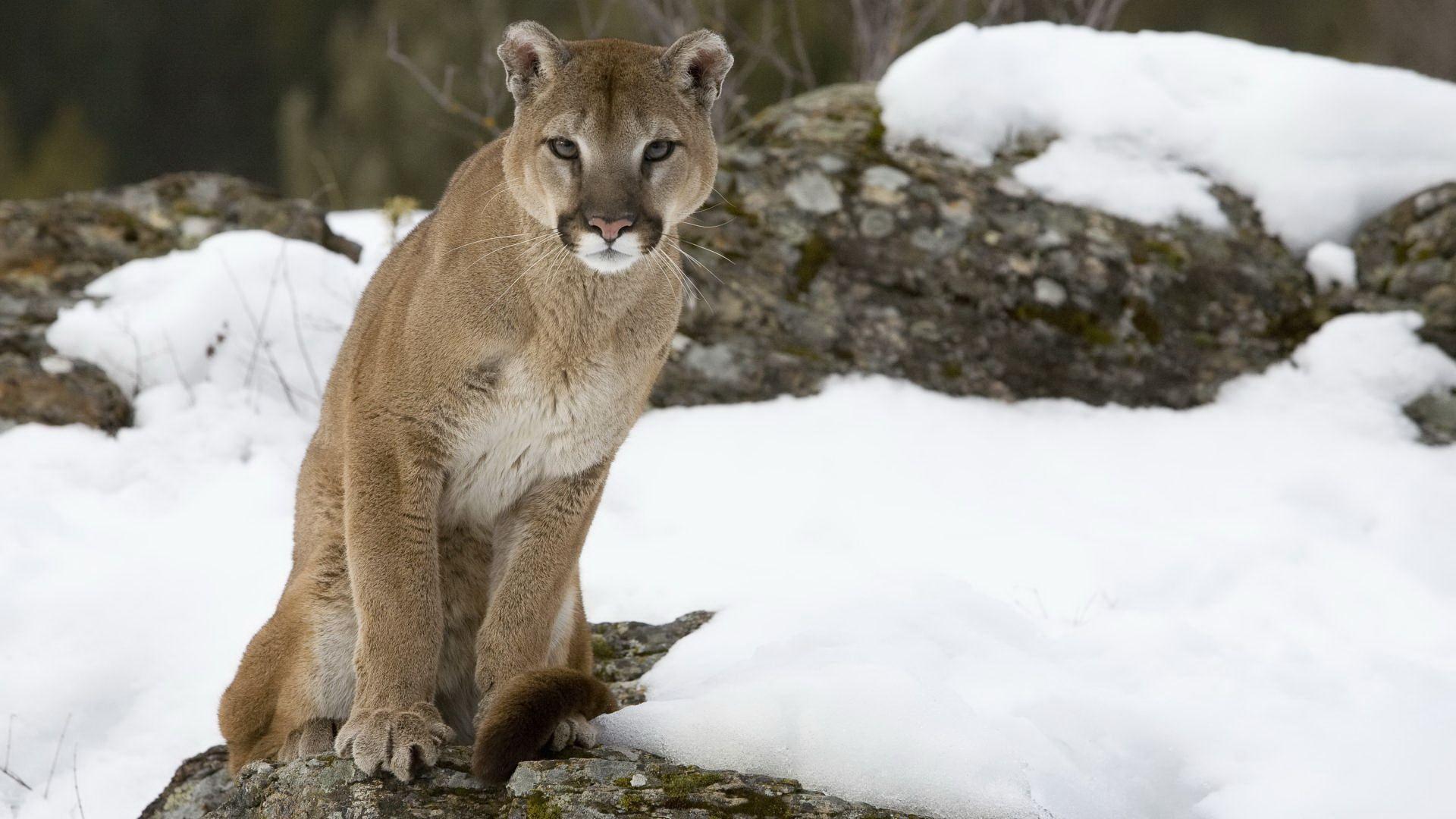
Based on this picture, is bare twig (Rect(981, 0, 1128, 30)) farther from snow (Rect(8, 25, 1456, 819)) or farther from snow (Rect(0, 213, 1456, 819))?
snow (Rect(0, 213, 1456, 819))

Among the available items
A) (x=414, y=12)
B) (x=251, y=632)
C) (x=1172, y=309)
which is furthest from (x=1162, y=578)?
(x=414, y=12)

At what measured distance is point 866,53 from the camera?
1053 centimetres

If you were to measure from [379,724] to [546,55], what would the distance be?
1872 millimetres

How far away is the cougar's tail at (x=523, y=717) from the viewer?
9.84 ft

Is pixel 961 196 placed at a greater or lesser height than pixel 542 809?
greater

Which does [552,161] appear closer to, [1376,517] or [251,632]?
[251,632]

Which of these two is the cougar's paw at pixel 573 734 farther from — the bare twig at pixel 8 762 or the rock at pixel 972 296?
the rock at pixel 972 296

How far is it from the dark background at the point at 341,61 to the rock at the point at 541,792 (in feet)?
25.7

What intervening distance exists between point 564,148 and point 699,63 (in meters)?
0.55

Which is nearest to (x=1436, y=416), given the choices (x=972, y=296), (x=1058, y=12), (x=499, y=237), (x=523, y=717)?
(x=972, y=296)

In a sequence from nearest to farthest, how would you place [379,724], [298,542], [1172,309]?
[379,724] → [298,542] → [1172,309]

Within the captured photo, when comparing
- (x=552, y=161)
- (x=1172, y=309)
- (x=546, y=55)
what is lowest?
(x=1172, y=309)

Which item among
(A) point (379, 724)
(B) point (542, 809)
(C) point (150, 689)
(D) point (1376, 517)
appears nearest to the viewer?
(B) point (542, 809)

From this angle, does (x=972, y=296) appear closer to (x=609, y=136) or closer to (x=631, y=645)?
(x=631, y=645)
